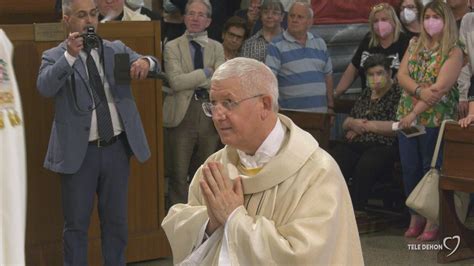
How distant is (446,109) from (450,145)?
0.63m

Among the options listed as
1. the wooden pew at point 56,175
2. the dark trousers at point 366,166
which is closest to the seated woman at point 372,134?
the dark trousers at point 366,166

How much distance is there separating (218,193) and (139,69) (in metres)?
2.51

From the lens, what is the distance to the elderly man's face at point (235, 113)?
12.5 feet

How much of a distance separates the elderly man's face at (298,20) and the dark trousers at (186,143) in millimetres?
1074

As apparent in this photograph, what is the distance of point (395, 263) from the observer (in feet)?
23.9

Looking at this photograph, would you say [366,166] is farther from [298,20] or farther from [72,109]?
[72,109]

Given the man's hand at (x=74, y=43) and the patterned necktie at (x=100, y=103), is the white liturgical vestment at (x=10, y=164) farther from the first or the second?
the patterned necktie at (x=100, y=103)

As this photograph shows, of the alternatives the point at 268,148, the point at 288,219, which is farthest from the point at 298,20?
the point at 288,219

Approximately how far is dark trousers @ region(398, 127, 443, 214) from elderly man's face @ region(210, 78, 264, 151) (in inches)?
161

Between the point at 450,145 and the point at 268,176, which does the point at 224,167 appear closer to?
the point at 268,176

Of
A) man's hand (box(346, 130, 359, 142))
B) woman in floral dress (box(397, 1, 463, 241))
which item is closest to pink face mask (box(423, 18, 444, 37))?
woman in floral dress (box(397, 1, 463, 241))

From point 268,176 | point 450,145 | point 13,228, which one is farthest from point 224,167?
point 450,145

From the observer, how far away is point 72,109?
611 centimetres

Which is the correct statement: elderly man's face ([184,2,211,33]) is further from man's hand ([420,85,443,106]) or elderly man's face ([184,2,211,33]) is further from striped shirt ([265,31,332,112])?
man's hand ([420,85,443,106])
